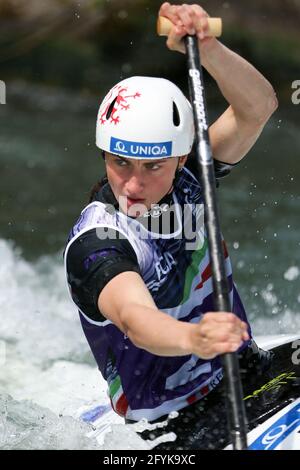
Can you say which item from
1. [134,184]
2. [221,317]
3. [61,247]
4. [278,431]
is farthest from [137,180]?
[61,247]

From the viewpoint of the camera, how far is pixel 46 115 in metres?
8.47

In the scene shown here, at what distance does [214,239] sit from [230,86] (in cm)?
68

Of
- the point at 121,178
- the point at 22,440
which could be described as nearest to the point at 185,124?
the point at 121,178

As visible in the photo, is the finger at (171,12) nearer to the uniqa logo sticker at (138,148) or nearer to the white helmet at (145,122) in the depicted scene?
the white helmet at (145,122)

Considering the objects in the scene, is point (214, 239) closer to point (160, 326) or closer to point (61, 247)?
point (160, 326)

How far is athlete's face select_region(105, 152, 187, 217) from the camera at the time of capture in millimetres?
2645

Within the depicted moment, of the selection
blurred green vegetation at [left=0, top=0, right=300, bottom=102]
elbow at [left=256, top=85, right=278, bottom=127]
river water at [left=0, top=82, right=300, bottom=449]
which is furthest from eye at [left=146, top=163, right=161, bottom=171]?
blurred green vegetation at [left=0, top=0, right=300, bottom=102]

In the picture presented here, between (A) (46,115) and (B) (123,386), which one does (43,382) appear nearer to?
(B) (123,386)

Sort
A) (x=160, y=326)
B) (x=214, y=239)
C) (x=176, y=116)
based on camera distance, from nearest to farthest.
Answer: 1. (x=160, y=326)
2. (x=214, y=239)
3. (x=176, y=116)

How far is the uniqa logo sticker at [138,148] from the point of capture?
2613 millimetres

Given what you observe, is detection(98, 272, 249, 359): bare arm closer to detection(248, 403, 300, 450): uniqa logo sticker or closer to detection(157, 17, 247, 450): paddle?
detection(157, 17, 247, 450): paddle

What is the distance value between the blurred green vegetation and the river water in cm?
19

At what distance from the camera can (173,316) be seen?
2852 mm

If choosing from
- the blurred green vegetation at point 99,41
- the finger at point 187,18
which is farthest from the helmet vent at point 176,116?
the blurred green vegetation at point 99,41
